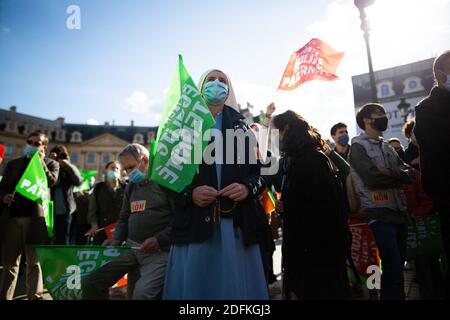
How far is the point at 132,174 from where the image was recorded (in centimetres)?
314

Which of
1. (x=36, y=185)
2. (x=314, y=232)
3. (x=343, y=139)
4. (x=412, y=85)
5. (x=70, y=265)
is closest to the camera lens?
(x=314, y=232)

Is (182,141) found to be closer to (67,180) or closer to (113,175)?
(67,180)

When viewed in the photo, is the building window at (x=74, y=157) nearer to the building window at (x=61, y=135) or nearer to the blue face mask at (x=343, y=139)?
the building window at (x=61, y=135)

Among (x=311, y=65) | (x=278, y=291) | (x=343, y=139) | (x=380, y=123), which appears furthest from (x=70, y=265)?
(x=311, y=65)

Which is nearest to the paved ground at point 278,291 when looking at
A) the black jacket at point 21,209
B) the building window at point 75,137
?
the black jacket at point 21,209

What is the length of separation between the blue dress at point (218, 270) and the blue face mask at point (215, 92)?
65 cm

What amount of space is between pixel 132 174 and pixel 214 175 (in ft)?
4.00

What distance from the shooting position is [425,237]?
3.61 metres

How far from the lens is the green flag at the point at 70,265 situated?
2.78 meters

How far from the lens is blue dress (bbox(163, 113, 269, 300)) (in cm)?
204

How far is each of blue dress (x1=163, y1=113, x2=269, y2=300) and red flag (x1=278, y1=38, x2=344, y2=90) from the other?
3655 millimetres

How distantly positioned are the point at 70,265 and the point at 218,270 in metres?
1.55
